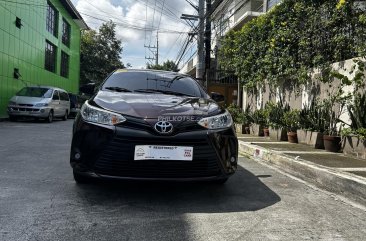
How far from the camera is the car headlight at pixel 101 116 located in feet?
13.0

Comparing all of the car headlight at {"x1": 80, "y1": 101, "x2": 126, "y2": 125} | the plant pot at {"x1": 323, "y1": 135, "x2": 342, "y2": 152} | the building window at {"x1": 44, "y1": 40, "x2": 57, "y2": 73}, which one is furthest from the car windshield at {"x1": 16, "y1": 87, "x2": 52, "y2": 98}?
the car headlight at {"x1": 80, "y1": 101, "x2": 126, "y2": 125}

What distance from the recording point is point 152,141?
3861mm

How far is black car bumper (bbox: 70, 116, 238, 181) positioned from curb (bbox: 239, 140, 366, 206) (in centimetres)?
166

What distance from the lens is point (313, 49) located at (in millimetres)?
10000

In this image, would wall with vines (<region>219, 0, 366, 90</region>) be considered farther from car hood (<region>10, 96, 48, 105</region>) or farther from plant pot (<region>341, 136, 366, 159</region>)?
car hood (<region>10, 96, 48, 105</region>)

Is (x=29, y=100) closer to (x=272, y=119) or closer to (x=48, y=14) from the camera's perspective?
(x=272, y=119)

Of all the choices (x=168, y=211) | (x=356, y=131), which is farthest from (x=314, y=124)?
(x=168, y=211)

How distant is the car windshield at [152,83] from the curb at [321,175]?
1927mm

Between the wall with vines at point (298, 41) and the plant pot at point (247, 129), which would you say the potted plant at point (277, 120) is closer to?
the wall with vines at point (298, 41)

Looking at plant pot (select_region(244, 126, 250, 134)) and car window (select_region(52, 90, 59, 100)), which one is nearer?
plant pot (select_region(244, 126, 250, 134))

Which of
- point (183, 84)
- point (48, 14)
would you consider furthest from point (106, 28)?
point (183, 84)

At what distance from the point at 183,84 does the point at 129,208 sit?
2.31 meters

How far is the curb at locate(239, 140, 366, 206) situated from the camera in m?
4.65

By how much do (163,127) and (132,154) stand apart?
39 centimetres
